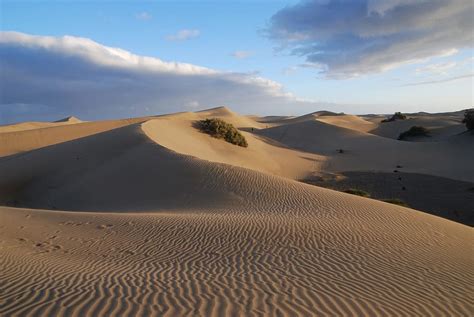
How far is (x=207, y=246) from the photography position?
344 inches

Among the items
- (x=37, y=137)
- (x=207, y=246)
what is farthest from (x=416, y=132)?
(x=207, y=246)

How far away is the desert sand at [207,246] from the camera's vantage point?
5.32 metres

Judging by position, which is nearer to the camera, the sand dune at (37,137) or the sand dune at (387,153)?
the sand dune at (387,153)

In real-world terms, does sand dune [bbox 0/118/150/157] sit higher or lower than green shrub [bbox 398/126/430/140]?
lower

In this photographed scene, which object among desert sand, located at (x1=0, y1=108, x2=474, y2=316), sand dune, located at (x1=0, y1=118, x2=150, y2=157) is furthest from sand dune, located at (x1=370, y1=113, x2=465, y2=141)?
sand dune, located at (x1=0, y1=118, x2=150, y2=157)

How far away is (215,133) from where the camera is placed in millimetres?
32250

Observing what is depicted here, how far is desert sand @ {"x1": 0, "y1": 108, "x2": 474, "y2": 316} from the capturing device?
5.32 meters

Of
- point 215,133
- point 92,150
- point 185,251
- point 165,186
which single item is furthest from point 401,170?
point 185,251

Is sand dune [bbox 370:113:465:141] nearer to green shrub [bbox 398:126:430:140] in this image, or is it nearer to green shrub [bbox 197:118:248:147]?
green shrub [bbox 398:126:430:140]

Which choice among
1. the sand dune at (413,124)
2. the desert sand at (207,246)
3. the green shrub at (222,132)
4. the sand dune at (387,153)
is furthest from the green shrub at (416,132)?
the desert sand at (207,246)

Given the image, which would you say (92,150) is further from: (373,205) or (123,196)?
(373,205)

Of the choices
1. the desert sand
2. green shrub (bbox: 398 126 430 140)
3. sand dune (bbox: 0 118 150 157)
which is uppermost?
the desert sand

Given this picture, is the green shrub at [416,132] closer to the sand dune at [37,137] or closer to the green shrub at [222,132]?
the green shrub at [222,132]

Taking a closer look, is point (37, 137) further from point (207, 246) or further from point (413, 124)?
point (413, 124)
